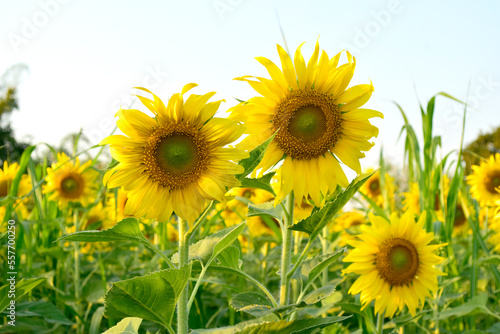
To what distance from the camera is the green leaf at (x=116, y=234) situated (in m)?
1.09

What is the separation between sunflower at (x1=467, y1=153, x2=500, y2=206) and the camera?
160 inches

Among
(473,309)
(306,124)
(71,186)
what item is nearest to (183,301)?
(306,124)

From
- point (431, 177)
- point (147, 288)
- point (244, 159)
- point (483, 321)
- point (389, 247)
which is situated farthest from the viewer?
point (483, 321)

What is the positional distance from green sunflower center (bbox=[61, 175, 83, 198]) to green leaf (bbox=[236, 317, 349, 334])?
9.50ft

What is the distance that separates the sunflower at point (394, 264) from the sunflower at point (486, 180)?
2236 millimetres

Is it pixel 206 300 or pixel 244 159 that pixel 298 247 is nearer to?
pixel 206 300

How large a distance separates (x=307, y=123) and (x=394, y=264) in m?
0.99

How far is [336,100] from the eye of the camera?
145 cm

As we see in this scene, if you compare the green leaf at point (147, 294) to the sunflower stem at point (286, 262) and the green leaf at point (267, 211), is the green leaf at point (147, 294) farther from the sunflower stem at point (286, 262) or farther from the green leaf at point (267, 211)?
the green leaf at point (267, 211)

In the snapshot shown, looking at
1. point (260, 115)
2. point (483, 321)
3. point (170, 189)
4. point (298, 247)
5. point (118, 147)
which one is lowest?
point (483, 321)

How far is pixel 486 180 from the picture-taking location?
4.13 metres

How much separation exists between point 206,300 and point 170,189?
71.8 inches

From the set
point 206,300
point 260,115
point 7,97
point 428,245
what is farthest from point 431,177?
point 7,97

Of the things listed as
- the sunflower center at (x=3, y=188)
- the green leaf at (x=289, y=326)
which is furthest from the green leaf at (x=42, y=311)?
the sunflower center at (x=3, y=188)
